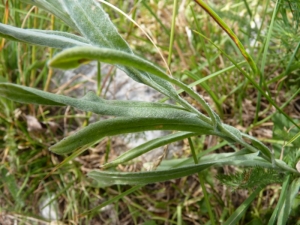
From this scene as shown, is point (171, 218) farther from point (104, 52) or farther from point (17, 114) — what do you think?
point (104, 52)

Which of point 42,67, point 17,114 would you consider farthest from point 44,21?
point 17,114

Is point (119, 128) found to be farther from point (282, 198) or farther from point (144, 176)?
point (282, 198)

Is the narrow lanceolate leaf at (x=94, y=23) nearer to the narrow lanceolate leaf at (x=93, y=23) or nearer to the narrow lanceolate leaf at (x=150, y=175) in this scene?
the narrow lanceolate leaf at (x=93, y=23)

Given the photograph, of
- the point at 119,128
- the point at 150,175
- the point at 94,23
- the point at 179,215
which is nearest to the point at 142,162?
the point at 179,215

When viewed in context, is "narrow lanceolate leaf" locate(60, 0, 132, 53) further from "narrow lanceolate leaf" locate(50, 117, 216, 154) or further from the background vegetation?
the background vegetation

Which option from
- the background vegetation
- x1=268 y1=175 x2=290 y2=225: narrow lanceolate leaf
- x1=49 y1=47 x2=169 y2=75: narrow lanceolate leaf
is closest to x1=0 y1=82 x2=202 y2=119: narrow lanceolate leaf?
x1=49 y1=47 x2=169 y2=75: narrow lanceolate leaf

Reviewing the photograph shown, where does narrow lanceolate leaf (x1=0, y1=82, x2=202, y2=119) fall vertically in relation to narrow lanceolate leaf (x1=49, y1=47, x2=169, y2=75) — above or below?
below
